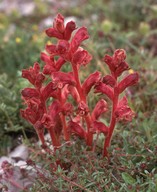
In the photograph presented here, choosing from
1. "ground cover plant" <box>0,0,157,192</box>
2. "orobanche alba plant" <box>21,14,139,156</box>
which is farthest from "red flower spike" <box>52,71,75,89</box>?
"ground cover plant" <box>0,0,157,192</box>

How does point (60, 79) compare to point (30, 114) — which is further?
point (30, 114)

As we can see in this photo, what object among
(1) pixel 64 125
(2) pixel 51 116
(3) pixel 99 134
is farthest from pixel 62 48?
(3) pixel 99 134

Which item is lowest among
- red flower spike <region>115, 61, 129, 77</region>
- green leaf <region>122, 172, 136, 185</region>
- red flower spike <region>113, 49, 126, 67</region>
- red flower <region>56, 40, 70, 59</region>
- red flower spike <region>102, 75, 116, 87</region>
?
green leaf <region>122, 172, 136, 185</region>

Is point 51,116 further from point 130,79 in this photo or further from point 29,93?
point 130,79

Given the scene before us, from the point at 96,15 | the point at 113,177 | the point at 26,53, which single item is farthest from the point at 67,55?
the point at 96,15

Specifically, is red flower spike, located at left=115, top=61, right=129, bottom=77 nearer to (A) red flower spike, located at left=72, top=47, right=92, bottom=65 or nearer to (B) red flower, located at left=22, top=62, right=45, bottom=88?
(A) red flower spike, located at left=72, top=47, right=92, bottom=65

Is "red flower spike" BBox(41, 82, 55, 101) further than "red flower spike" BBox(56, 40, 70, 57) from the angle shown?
Yes

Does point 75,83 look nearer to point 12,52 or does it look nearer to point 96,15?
point 12,52
